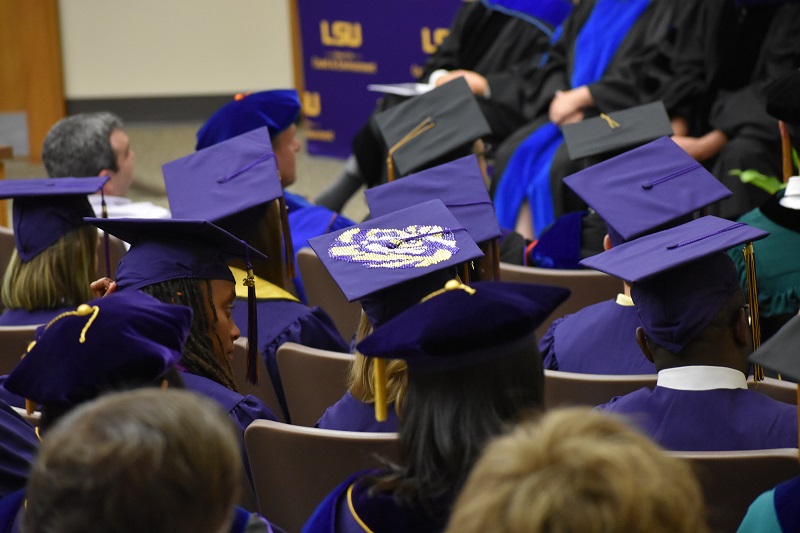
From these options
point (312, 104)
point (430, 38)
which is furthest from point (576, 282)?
point (312, 104)

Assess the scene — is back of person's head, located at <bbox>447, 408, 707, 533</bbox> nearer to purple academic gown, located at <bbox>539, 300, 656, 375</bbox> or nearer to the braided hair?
the braided hair

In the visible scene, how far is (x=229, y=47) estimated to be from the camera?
363 inches

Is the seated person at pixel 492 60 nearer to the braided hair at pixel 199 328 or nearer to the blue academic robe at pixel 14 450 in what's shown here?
the braided hair at pixel 199 328

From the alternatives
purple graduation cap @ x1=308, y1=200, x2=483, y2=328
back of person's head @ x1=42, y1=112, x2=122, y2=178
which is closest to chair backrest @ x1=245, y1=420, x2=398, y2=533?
purple graduation cap @ x1=308, y1=200, x2=483, y2=328

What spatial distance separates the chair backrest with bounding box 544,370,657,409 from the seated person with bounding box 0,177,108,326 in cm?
143

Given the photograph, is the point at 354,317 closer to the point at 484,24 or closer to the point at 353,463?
the point at 353,463

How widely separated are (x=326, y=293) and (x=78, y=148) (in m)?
1.30

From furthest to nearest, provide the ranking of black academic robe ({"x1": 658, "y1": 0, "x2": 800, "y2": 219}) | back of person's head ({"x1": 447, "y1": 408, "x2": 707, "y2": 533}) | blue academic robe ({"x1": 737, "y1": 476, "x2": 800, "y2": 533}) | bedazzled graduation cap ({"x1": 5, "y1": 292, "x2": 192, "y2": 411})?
black academic robe ({"x1": 658, "y1": 0, "x2": 800, "y2": 219}) < bedazzled graduation cap ({"x1": 5, "y1": 292, "x2": 192, "y2": 411}) < blue academic robe ({"x1": 737, "y1": 476, "x2": 800, "y2": 533}) < back of person's head ({"x1": 447, "y1": 408, "x2": 707, "y2": 533})

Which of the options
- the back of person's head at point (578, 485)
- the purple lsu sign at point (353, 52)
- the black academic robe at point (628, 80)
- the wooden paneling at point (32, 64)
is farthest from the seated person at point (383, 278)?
the wooden paneling at point (32, 64)

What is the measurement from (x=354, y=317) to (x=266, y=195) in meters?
0.66

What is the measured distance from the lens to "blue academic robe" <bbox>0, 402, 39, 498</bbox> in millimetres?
2002

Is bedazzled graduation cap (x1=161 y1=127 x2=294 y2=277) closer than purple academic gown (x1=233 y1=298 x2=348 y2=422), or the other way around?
purple academic gown (x1=233 y1=298 x2=348 y2=422)

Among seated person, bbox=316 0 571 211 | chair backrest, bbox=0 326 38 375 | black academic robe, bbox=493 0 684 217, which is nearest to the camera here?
chair backrest, bbox=0 326 38 375

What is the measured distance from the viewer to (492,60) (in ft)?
19.7
